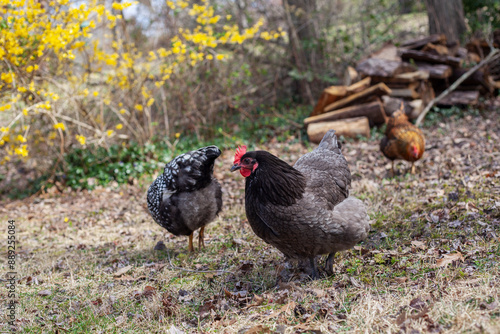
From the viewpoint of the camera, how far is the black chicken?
12.4 feet

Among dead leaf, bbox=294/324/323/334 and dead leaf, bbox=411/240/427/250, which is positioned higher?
dead leaf, bbox=294/324/323/334

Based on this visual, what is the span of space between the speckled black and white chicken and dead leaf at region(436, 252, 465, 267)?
2771mm

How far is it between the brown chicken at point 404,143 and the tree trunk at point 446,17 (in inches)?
239

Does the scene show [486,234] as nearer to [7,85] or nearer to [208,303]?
[208,303]

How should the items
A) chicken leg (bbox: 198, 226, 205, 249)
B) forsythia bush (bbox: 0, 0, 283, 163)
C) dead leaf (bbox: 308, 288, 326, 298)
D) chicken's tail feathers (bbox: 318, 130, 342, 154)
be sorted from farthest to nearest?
forsythia bush (bbox: 0, 0, 283, 163), chicken leg (bbox: 198, 226, 205, 249), chicken's tail feathers (bbox: 318, 130, 342, 154), dead leaf (bbox: 308, 288, 326, 298)

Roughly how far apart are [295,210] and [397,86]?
7603 mm

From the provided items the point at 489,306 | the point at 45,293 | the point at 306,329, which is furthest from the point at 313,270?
the point at 45,293

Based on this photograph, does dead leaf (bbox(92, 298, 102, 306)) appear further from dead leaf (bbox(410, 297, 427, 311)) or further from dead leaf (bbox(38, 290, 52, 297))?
dead leaf (bbox(410, 297, 427, 311))

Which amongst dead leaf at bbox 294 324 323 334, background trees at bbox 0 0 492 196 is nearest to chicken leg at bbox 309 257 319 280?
dead leaf at bbox 294 324 323 334

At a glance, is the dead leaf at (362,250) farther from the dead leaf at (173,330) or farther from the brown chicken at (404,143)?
the brown chicken at (404,143)

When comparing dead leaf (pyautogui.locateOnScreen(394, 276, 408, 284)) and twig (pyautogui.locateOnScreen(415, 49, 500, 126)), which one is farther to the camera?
twig (pyautogui.locateOnScreen(415, 49, 500, 126))

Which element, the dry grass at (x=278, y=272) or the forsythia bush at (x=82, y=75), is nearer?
the dry grass at (x=278, y=272)

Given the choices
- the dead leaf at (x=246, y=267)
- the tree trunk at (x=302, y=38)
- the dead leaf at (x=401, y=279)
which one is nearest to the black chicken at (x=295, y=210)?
the dead leaf at (x=401, y=279)

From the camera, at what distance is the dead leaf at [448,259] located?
383cm
